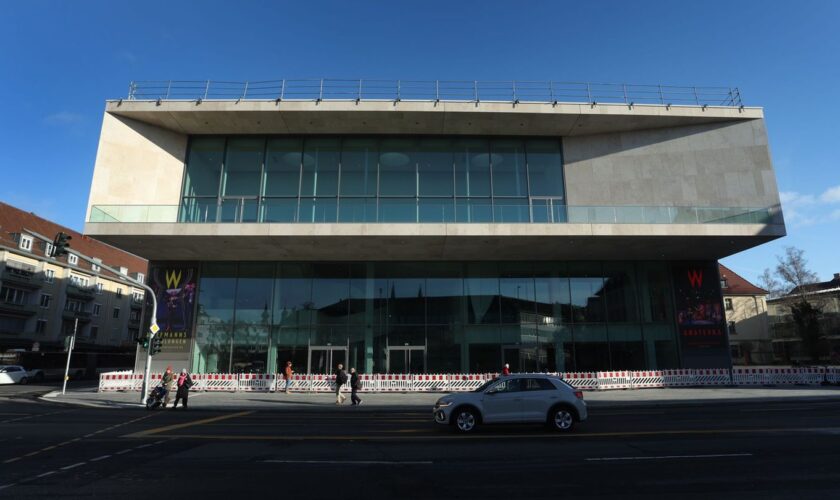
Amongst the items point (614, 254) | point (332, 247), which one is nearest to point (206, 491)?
point (332, 247)

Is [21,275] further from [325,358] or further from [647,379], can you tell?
[647,379]

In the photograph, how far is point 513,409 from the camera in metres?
11.5

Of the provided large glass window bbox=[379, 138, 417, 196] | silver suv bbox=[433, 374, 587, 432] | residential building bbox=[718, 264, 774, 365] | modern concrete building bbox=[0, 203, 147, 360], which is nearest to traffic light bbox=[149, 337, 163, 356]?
large glass window bbox=[379, 138, 417, 196]

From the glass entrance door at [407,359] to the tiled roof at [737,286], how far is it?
176ft

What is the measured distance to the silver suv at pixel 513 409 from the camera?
451 inches

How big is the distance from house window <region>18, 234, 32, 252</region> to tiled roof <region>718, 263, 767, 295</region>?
8288 cm

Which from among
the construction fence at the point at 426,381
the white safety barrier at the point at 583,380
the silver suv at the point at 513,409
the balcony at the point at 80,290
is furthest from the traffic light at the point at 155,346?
the balcony at the point at 80,290

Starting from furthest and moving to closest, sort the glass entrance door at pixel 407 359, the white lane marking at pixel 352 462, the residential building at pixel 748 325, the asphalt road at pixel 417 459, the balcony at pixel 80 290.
Answer: the residential building at pixel 748 325
the balcony at pixel 80 290
the glass entrance door at pixel 407 359
the white lane marking at pixel 352 462
the asphalt road at pixel 417 459

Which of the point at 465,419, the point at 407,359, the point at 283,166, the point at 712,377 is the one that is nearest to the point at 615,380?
the point at 712,377

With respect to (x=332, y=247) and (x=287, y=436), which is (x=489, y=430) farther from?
(x=332, y=247)

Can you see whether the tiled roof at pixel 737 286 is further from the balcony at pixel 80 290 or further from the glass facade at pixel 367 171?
the balcony at pixel 80 290

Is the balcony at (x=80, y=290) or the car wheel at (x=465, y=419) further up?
the balcony at (x=80, y=290)

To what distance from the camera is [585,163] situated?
27.8 meters

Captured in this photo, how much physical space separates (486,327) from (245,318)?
13814mm
